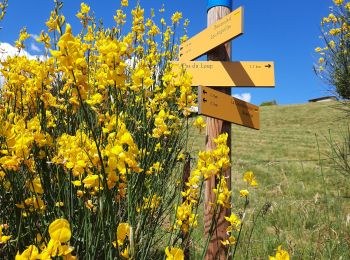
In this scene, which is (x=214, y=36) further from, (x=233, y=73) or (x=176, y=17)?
(x=176, y=17)

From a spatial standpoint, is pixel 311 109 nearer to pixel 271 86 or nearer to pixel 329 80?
pixel 329 80

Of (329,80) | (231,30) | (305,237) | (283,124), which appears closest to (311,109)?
(283,124)

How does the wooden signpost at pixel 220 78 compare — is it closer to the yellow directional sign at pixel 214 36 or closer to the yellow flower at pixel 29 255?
the yellow directional sign at pixel 214 36

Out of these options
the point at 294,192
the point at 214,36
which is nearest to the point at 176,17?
the point at 214,36

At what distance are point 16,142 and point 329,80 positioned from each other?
573 centimetres

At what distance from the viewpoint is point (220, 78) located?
7.47ft

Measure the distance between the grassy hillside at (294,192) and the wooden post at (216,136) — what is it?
7.4 inches

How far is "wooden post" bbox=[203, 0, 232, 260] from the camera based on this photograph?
2.17 metres

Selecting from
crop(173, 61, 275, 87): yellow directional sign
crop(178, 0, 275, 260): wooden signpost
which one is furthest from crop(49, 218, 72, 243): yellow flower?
crop(173, 61, 275, 87): yellow directional sign

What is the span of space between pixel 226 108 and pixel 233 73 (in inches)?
10.4

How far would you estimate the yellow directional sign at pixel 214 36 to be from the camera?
2.01 meters

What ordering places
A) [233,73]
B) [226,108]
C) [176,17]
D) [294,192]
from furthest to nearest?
[294,192] → [176,17] → [233,73] → [226,108]

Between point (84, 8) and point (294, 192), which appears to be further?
point (294, 192)

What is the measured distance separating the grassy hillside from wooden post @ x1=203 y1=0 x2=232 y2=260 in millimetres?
188
